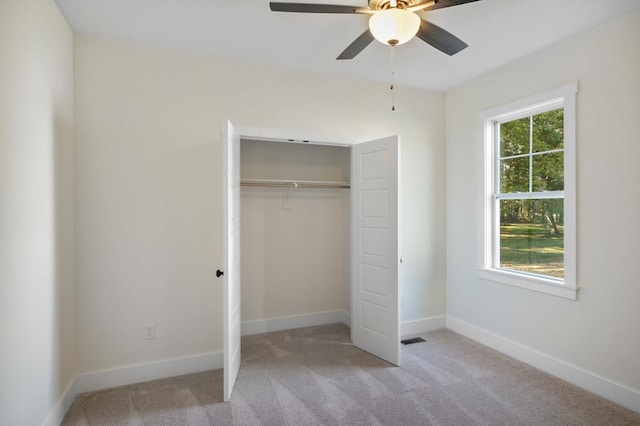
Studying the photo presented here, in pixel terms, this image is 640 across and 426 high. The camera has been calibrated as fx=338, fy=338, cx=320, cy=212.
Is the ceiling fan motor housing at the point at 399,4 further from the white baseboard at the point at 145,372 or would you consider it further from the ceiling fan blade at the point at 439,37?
the white baseboard at the point at 145,372

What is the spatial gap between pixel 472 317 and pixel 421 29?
3001 millimetres

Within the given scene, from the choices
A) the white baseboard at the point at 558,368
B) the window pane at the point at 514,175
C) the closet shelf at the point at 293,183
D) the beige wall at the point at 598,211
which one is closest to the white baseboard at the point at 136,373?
the closet shelf at the point at 293,183

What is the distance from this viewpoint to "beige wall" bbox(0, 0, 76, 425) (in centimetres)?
167

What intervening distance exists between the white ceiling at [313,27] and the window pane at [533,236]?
1396 mm

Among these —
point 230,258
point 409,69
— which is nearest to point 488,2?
point 409,69

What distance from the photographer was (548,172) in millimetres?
3041

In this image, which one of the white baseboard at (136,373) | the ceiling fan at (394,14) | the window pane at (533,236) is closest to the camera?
the ceiling fan at (394,14)

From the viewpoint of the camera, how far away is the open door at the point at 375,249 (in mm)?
3119

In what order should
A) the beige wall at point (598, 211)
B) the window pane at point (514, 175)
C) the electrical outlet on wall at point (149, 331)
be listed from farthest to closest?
the window pane at point (514, 175)
the electrical outlet on wall at point (149, 331)
the beige wall at point (598, 211)

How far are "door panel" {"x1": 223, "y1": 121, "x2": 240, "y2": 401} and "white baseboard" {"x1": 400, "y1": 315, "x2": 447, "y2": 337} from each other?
188 centimetres

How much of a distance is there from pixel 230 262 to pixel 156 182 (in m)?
0.99

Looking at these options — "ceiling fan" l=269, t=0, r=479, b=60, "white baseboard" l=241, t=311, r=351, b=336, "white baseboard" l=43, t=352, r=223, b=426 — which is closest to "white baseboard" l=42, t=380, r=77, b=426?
"white baseboard" l=43, t=352, r=223, b=426

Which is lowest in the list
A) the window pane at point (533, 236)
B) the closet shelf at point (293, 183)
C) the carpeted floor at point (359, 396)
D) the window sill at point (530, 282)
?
the carpeted floor at point (359, 396)

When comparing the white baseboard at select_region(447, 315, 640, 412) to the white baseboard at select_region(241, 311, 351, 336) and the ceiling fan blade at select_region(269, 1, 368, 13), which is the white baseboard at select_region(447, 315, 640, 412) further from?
the ceiling fan blade at select_region(269, 1, 368, 13)
